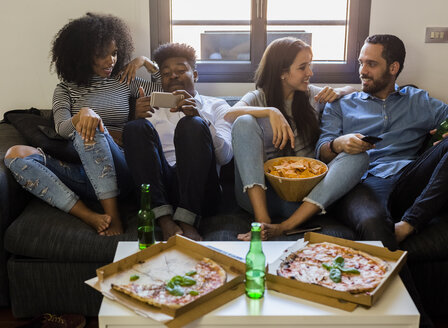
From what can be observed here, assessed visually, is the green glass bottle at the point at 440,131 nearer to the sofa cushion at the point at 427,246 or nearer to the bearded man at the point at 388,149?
the bearded man at the point at 388,149

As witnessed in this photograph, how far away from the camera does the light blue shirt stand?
2389mm

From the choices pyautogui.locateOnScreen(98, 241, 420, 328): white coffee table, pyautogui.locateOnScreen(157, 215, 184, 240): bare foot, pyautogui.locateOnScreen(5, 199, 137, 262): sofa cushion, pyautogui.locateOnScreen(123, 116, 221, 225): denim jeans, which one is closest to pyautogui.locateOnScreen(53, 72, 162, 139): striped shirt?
pyautogui.locateOnScreen(123, 116, 221, 225): denim jeans

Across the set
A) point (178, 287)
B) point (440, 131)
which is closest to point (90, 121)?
point (178, 287)

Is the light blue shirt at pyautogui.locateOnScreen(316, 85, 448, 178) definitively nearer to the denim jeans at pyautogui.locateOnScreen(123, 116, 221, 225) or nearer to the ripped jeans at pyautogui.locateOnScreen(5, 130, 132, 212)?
the denim jeans at pyautogui.locateOnScreen(123, 116, 221, 225)

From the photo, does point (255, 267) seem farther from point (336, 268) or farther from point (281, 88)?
point (281, 88)

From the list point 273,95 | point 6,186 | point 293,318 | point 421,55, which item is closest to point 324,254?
point 293,318

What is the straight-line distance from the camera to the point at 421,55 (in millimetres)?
2857

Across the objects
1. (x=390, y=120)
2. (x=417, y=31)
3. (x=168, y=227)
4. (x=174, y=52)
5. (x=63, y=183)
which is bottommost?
(x=168, y=227)

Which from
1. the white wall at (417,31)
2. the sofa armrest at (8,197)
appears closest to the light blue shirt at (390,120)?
the white wall at (417,31)

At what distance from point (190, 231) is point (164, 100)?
0.58m

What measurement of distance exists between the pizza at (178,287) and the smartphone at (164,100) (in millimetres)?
926

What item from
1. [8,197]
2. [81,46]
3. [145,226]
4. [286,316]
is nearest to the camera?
[286,316]

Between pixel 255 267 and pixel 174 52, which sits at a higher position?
pixel 174 52

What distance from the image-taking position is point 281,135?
2152mm
